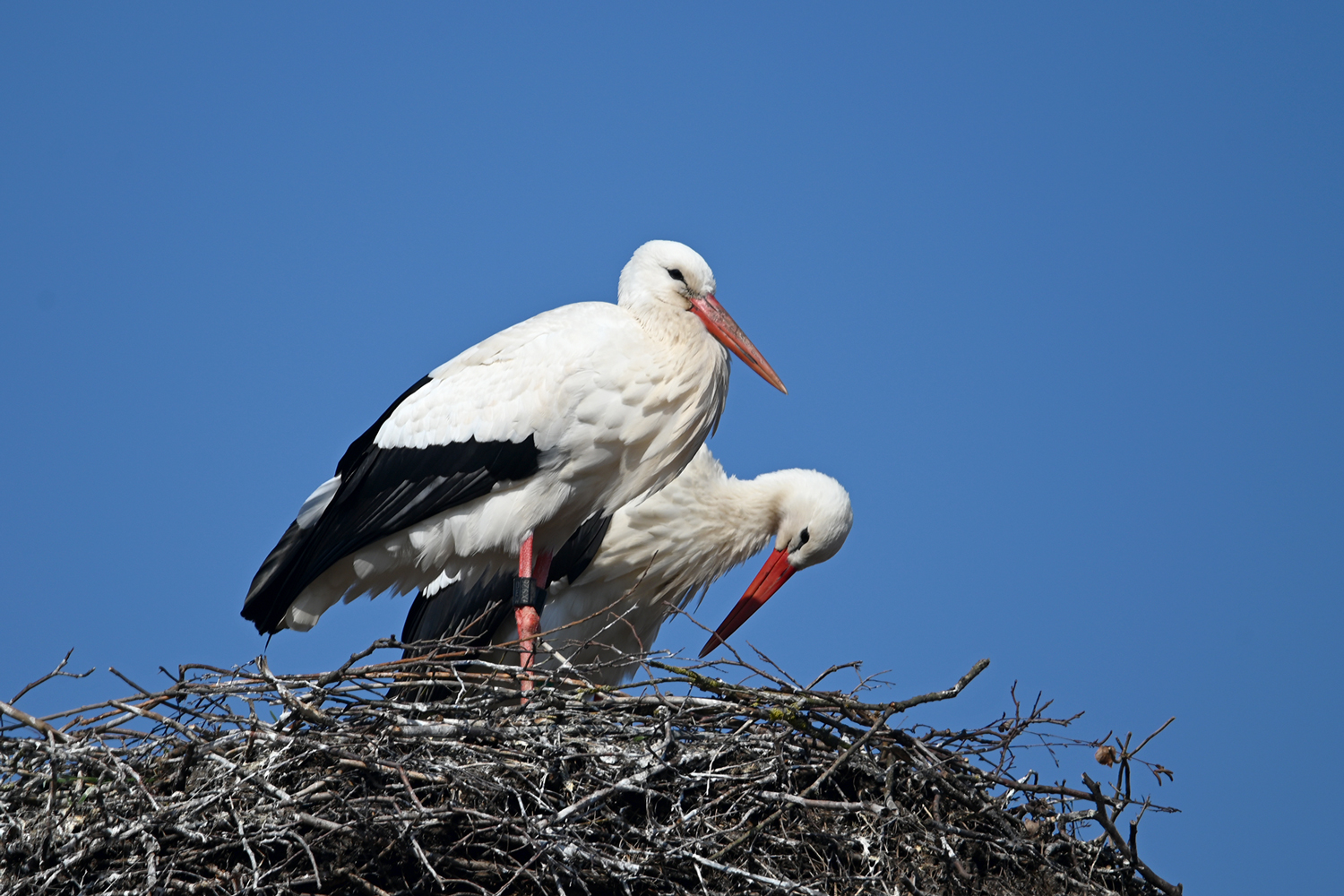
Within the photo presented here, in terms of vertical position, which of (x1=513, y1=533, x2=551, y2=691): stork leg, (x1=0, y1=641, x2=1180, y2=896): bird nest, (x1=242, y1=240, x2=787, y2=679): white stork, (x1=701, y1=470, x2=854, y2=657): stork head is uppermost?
(x1=701, y1=470, x2=854, y2=657): stork head

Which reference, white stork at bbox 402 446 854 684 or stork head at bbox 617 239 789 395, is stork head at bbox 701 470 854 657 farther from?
stork head at bbox 617 239 789 395

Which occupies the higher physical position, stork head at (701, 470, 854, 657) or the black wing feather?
stork head at (701, 470, 854, 657)

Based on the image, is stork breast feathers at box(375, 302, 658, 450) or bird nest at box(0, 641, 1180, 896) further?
stork breast feathers at box(375, 302, 658, 450)

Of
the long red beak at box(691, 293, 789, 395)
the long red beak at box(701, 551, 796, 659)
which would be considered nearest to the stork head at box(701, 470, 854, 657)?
the long red beak at box(701, 551, 796, 659)

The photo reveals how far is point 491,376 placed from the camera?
4273 mm

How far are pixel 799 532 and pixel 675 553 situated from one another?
0.48 m

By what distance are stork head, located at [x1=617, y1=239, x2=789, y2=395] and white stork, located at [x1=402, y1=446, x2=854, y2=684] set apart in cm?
73

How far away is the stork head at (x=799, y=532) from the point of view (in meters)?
5.27

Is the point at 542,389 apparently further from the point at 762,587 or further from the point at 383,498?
the point at 762,587

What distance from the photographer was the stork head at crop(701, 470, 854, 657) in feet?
17.3

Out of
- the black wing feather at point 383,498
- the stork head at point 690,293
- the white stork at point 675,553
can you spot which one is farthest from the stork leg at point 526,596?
the stork head at point 690,293

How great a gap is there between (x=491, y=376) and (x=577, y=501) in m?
0.46

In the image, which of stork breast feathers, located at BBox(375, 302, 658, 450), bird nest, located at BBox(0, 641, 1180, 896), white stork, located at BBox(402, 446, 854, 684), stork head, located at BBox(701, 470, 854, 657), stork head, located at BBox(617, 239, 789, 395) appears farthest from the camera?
stork head, located at BBox(701, 470, 854, 657)

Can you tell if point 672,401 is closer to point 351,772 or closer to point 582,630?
point 582,630
